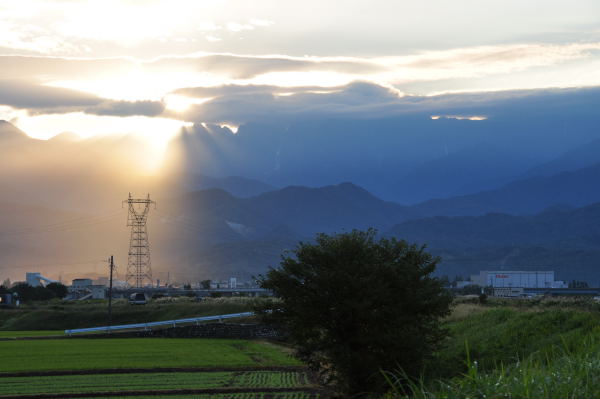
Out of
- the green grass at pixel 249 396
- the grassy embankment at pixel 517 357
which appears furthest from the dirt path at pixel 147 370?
the green grass at pixel 249 396

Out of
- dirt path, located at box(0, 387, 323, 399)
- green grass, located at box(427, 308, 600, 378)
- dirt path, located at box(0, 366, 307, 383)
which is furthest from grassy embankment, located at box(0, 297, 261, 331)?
dirt path, located at box(0, 387, 323, 399)

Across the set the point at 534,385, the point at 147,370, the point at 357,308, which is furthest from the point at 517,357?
the point at 147,370

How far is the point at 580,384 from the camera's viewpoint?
10.9 meters

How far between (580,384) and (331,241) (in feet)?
101

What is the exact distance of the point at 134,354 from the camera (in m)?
61.8

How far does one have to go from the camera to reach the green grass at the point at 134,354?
5391 cm

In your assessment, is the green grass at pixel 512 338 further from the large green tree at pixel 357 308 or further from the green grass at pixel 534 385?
the green grass at pixel 534 385

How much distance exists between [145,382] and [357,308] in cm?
1332

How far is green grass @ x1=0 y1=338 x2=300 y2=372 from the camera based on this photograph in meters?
53.9

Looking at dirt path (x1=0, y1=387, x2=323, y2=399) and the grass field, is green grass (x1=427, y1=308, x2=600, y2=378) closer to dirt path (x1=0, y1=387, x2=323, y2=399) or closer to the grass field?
dirt path (x1=0, y1=387, x2=323, y2=399)

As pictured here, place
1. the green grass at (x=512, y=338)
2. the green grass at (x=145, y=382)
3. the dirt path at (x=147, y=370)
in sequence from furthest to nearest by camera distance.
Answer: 1. the dirt path at (x=147, y=370)
2. the green grass at (x=512, y=338)
3. the green grass at (x=145, y=382)

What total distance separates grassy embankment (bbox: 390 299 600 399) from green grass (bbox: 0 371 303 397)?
9299 mm

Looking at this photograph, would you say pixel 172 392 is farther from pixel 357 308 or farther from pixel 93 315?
pixel 93 315

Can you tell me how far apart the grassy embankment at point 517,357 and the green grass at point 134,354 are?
11.8 m
